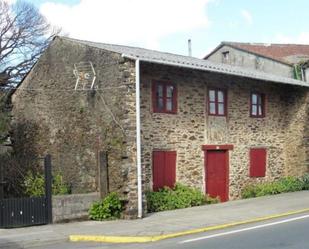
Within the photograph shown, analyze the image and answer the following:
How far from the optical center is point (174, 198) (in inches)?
701

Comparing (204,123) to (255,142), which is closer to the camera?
(204,123)

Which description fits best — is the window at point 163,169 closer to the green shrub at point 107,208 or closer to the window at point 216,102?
the green shrub at point 107,208

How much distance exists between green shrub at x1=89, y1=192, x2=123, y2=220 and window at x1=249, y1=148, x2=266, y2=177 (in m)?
7.75

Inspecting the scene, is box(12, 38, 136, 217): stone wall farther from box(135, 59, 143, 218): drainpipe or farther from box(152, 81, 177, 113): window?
box(152, 81, 177, 113): window

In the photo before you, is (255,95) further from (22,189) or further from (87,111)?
(22,189)

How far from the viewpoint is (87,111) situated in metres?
17.7

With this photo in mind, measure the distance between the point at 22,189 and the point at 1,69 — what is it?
79.7ft

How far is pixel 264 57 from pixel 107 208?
2043cm

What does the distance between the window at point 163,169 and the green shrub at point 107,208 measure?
2.29 m

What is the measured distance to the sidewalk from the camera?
40.8ft

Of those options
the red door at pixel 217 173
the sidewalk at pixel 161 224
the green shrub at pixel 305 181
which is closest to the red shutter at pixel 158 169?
the sidewalk at pixel 161 224

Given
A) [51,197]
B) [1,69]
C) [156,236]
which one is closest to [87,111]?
[51,197]

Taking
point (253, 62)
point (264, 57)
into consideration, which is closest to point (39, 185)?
point (264, 57)

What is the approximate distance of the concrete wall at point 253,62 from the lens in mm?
31562
